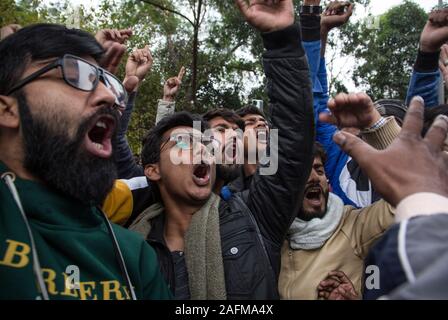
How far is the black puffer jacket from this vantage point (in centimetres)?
236

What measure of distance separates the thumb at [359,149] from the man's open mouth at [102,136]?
1.02m

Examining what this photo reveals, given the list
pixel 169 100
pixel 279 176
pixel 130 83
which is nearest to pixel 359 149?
pixel 279 176

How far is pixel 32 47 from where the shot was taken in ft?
6.35

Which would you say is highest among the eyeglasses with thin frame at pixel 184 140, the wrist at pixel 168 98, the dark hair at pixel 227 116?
the wrist at pixel 168 98

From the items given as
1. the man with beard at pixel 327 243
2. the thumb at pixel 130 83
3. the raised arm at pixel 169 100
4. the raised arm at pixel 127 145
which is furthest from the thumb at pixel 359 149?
the raised arm at pixel 169 100

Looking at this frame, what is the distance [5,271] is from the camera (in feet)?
5.02

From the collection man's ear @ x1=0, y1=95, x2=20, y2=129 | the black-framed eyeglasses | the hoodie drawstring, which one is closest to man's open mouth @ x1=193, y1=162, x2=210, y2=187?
the black-framed eyeglasses

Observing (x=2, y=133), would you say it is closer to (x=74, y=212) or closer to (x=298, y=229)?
(x=74, y=212)

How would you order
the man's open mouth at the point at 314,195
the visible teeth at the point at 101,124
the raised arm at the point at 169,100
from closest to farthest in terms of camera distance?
the visible teeth at the point at 101,124, the man's open mouth at the point at 314,195, the raised arm at the point at 169,100

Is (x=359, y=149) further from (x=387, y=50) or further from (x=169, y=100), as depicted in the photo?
(x=387, y=50)

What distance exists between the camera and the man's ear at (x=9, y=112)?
188cm

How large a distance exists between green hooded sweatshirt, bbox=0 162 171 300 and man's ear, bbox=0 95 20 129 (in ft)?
0.65

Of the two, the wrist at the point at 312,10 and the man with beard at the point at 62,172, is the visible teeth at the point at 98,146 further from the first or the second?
the wrist at the point at 312,10

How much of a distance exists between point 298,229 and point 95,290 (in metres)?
1.32
